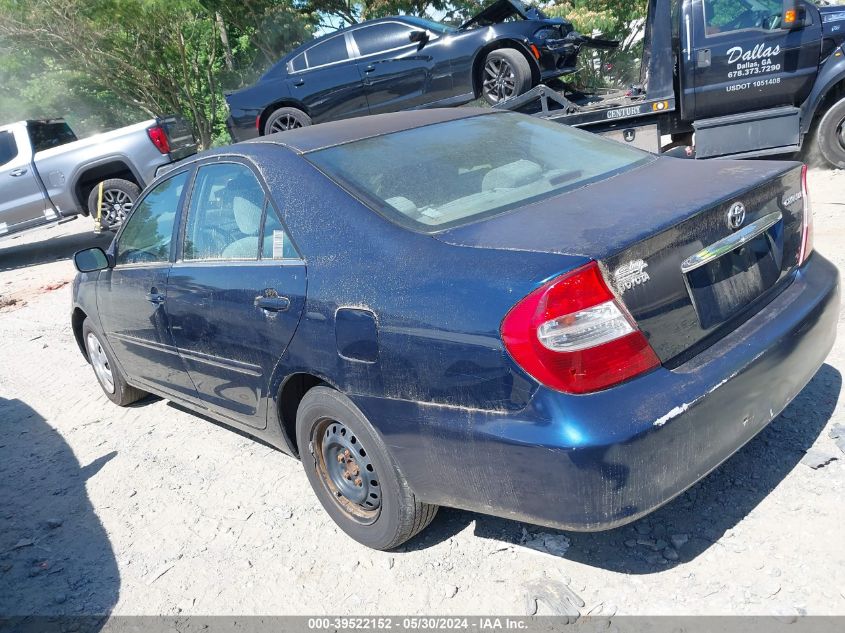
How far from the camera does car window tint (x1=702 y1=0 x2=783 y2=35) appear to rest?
753 centimetres

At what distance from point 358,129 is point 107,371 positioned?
292 centimetres

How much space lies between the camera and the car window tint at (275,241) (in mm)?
3028

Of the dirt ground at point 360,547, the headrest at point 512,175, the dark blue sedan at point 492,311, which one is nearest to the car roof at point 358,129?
the dark blue sedan at point 492,311

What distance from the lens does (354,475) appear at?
3049 millimetres

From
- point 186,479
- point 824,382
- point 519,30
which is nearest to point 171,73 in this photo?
point 519,30

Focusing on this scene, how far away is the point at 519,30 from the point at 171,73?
12.2 metres

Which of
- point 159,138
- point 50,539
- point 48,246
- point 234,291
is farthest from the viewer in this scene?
point 48,246

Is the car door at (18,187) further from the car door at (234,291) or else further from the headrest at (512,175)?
the headrest at (512,175)

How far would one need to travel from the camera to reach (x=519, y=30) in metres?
8.63

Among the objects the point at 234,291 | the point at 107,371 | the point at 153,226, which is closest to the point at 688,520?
the point at 234,291

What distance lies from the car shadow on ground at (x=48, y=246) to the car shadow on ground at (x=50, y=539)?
25.8ft

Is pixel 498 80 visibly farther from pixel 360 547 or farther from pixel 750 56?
pixel 360 547

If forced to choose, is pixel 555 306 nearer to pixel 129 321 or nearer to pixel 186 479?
pixel 186 479

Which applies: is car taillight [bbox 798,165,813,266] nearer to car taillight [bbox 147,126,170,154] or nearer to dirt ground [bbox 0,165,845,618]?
dirt ground [bbox 0,165,845,618]
